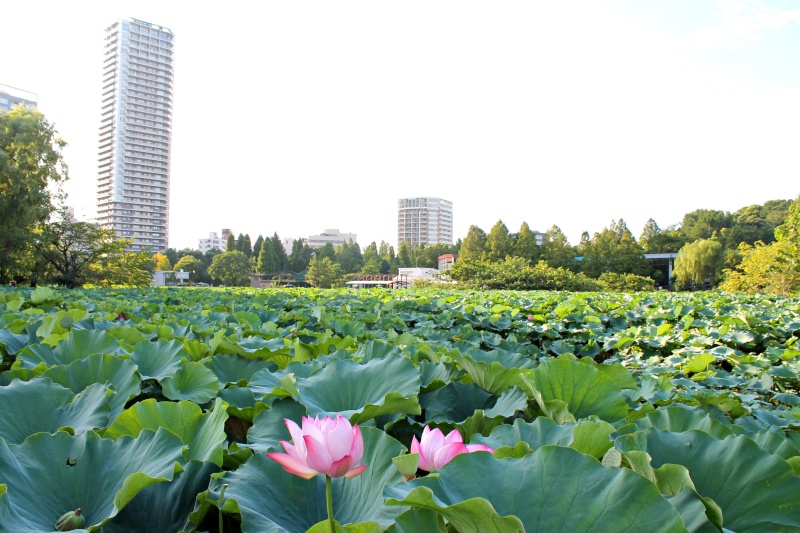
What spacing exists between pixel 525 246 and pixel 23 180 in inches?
1326

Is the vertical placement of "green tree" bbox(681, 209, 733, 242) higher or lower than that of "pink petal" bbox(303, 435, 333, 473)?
higher

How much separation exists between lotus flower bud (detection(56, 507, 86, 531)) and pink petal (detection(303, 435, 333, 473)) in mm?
293

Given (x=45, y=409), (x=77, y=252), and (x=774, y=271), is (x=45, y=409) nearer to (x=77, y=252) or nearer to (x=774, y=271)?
(x=77, y=252)

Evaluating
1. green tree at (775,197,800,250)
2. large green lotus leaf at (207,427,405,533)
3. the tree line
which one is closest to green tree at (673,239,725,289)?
the tree line

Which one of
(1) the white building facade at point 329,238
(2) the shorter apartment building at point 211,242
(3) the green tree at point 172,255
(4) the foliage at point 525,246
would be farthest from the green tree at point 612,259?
(2) the shorter apartment building at point 211,242

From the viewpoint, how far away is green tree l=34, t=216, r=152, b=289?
16.1 meters

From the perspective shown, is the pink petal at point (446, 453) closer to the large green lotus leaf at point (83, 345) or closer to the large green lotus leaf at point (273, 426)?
the large green lotus leaf at point (273, 426)

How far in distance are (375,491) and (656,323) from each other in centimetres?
514

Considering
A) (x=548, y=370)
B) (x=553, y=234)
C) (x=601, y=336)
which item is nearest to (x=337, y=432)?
(x=548, y=370)

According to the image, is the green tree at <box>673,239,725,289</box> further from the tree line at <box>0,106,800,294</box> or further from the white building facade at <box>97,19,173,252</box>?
the white building facade at <box>97,19,173,252</box>

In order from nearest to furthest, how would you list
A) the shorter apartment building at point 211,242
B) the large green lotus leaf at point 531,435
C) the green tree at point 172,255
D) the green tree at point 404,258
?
the large green lotus leaf at point 531,435
the green tree at point 172,255
the green tree at point 404,258
the shorter apartment building at point 211,242

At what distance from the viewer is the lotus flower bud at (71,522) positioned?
55cm

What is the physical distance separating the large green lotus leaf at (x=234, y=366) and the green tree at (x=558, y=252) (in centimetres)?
3699

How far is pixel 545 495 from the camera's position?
1.52ft
